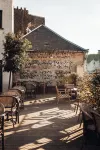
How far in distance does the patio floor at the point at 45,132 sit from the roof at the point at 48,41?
33.2 feet

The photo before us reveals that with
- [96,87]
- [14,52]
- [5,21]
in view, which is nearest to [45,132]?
[96,87]

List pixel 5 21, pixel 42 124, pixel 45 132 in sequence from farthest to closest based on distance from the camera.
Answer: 1. pixel 5 21
2. pixel 42 124
3. pixel 45 132

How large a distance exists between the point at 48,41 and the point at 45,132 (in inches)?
582

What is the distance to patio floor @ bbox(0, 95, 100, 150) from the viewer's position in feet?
21.2

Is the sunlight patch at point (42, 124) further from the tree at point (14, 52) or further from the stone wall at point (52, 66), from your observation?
the stone wall at point (52, 66)

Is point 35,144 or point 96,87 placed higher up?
point 96,87

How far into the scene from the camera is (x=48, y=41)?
2194 centimetres

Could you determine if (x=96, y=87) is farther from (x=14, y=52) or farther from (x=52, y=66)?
(x=52, y=66)

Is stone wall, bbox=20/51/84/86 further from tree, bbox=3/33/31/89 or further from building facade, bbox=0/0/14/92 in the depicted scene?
tree, bbox=3/33/31/89

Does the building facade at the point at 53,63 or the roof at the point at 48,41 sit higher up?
the roof at the point at 48,41

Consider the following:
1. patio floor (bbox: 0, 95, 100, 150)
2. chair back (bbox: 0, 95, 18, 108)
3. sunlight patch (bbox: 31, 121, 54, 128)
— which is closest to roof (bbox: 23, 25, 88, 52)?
patio floor (bbox: 0, 95, 100, 150)

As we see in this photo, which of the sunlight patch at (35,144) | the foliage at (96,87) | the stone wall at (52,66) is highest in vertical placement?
the stone wall at (52,66)

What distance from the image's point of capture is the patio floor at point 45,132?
255 inches

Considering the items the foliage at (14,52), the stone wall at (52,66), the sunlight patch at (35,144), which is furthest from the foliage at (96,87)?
the stone wall at (52,66)
